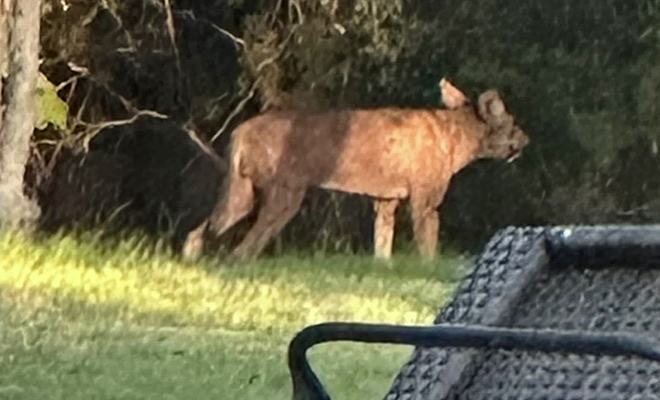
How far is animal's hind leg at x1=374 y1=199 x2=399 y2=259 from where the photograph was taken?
83cm

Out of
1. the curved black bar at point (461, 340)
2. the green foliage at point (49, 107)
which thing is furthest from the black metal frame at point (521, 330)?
the green foliage at point (49, 107)

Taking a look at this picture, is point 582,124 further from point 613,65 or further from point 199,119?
point 199,119

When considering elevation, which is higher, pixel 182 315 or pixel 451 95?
Answer: pixel 451 95

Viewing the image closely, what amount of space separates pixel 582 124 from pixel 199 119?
256 mm

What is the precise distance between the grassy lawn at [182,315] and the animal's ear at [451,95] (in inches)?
4.2

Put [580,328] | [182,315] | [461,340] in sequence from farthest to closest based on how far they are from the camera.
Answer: [182,315], [580,328], [461,340]

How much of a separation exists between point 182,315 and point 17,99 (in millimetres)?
181

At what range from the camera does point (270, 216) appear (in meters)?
0.84

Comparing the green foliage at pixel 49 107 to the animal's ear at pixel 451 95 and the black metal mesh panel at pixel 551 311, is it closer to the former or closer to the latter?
the animal's ear at pixel 451 95

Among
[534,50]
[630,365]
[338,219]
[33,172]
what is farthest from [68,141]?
[630,365]

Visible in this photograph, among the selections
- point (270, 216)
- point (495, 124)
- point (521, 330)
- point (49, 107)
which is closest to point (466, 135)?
point (495, 124)

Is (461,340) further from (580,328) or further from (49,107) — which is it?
(49,107)

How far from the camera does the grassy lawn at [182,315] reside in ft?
2.48

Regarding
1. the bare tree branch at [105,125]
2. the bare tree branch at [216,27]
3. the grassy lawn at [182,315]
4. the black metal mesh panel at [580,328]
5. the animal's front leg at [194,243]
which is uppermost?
the bare tree branch at [216,27]
